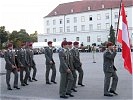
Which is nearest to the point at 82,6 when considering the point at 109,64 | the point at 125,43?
the point at 109,64

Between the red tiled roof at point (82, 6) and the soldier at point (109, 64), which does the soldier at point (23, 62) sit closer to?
the soldier at point (109, 64)

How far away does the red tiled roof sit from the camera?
94.1 metres

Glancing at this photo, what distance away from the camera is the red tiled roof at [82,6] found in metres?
94.1

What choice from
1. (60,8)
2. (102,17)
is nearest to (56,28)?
(60,8)

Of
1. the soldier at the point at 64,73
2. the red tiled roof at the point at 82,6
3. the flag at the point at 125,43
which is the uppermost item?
the red tiled roof at the point at 82,6

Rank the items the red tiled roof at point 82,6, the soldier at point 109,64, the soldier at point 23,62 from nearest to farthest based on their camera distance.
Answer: the soldier at point 109,64
the soldier at point 23,62
the red tiled roof at point 82,6

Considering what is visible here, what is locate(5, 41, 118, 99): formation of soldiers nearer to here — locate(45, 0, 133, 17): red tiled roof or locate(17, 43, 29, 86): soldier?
locate(17, 43, 29, 86): soldier

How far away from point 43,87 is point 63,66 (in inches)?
112

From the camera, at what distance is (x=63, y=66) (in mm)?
10617

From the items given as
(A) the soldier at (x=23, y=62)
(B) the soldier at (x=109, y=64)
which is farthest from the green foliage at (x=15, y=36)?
(B) the soldier at (x=109, y=64)

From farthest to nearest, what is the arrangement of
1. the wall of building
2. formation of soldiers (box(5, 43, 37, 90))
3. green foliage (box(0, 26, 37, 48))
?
the wall of building, green foliage (box(0, 26, 37, 48)), formation of soldiers (box(5, 43, 37, 90))

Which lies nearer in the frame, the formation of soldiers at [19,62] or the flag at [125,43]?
the flag at [125,43]

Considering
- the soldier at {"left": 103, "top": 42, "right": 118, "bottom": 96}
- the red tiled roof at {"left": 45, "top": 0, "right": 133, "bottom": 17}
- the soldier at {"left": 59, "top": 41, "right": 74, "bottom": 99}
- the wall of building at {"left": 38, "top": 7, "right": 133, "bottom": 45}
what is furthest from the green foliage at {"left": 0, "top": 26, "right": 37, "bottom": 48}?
the soldier at {"left": 103, "top": 42, "right": 118, "bottom": 96}

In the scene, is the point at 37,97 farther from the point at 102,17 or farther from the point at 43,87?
the point at 102,17
